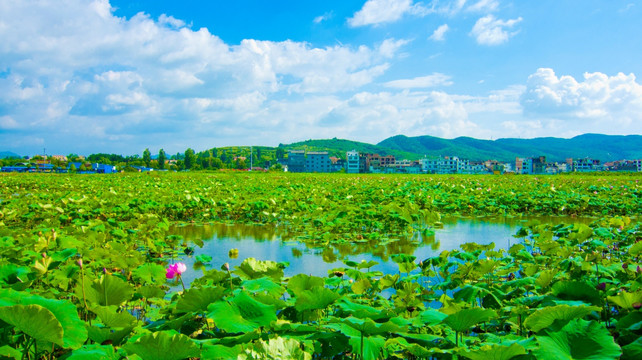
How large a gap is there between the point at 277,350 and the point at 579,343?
3.08 feet

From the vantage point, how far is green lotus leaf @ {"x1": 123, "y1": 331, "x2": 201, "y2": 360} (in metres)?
1.11

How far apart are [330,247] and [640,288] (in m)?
3.08

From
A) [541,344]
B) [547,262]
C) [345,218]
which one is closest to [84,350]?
[541,344]

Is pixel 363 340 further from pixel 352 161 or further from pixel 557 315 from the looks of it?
pixel 352 161

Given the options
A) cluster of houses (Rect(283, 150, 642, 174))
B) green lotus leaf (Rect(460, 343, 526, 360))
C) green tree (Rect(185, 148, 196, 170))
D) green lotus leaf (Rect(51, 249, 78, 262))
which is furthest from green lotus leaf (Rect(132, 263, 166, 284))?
cluster of houses (Rect(283, 150, 642, 174))

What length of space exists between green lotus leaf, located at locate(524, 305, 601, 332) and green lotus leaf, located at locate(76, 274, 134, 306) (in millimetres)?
1622

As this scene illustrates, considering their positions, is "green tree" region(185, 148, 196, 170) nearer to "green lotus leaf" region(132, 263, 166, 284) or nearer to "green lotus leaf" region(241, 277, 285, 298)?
"green lotus leaf" region(132, 263, 166, 284)

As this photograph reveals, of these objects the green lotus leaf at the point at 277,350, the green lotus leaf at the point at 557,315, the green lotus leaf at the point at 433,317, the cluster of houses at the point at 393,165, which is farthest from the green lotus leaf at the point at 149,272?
the cluster of houses at the point at 393,165

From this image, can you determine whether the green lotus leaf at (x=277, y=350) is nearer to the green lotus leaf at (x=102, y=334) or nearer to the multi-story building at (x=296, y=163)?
the green lotus leaf at (x=102, y=334)

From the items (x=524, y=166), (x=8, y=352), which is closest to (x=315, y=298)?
(x=8, y=352)

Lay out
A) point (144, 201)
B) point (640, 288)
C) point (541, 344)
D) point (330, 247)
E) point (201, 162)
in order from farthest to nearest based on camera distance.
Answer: point (201, 162) → point (144, 201) → point (330, 247) → point (640, 288) → point (541, 344)

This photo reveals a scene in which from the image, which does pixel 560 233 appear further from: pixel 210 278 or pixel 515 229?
pixel 210 278

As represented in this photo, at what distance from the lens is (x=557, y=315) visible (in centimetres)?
133

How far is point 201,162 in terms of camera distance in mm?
85250
